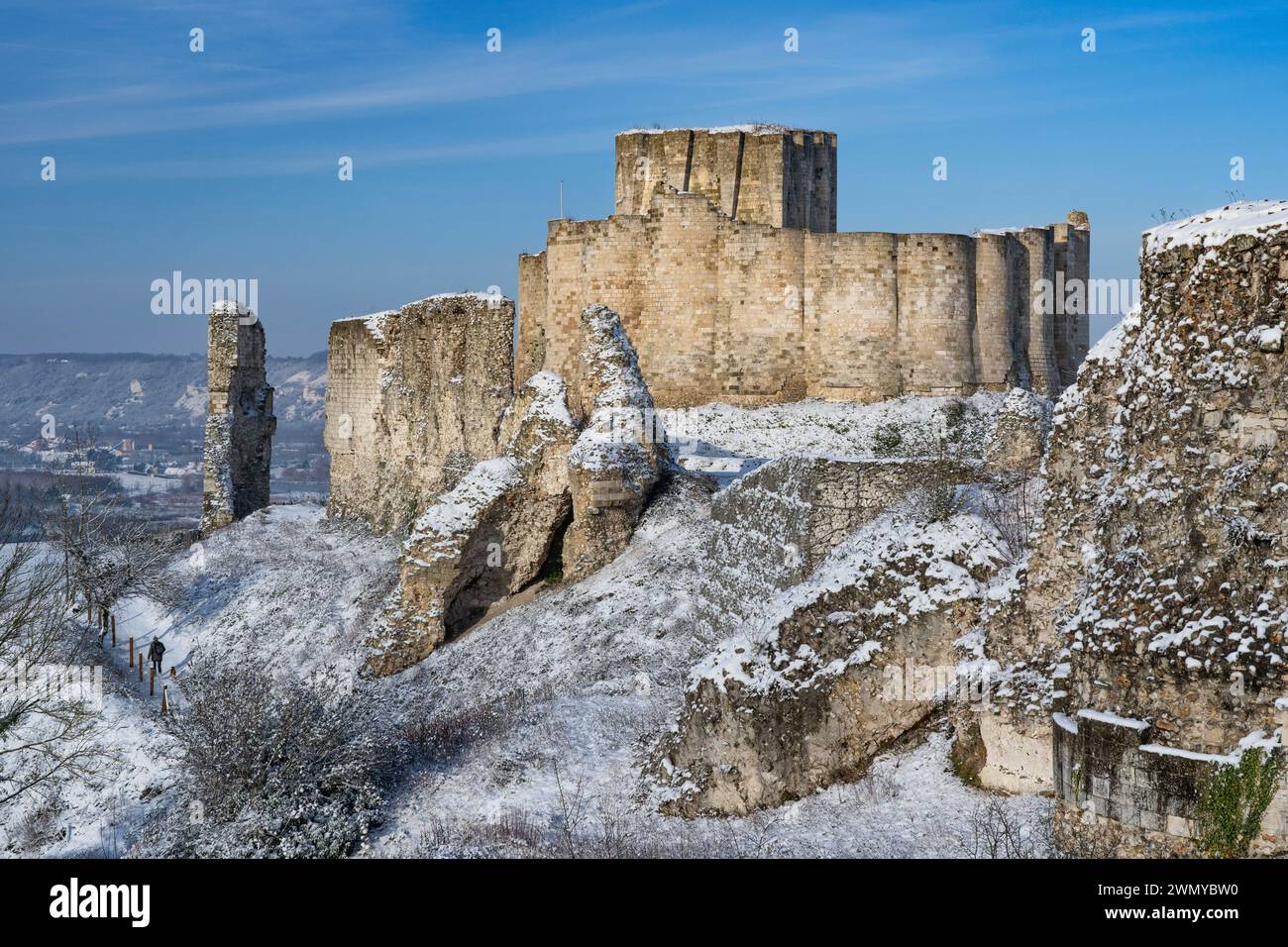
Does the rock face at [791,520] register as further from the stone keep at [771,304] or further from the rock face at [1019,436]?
the stone keep at [771,304]

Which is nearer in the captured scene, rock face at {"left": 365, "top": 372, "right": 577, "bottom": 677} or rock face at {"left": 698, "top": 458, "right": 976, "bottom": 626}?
rock face at {"left": 698, "top": 458, "right": 976, "bottom": 626}

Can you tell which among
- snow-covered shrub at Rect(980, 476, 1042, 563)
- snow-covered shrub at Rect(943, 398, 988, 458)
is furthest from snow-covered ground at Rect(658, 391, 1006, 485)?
snow-covered shrub at Rect(980, 476, 1042, 563)

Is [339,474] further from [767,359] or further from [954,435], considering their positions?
[954,435]

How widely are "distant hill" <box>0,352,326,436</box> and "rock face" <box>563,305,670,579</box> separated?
362 ft

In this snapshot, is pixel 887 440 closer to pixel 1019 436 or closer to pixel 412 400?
pixel 1019 436

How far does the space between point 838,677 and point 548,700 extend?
556 cm

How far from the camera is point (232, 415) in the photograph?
1660 inches

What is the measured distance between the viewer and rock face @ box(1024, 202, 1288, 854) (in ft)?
24.8

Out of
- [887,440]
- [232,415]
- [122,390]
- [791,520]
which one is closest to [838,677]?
[791,520]

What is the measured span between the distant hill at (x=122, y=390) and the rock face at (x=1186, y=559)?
125 meters

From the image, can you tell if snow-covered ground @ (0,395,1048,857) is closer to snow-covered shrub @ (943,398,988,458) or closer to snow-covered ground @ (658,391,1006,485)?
snow-covered ground @ (658,391,1006,485)

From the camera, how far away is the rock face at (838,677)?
11281 millimetres
